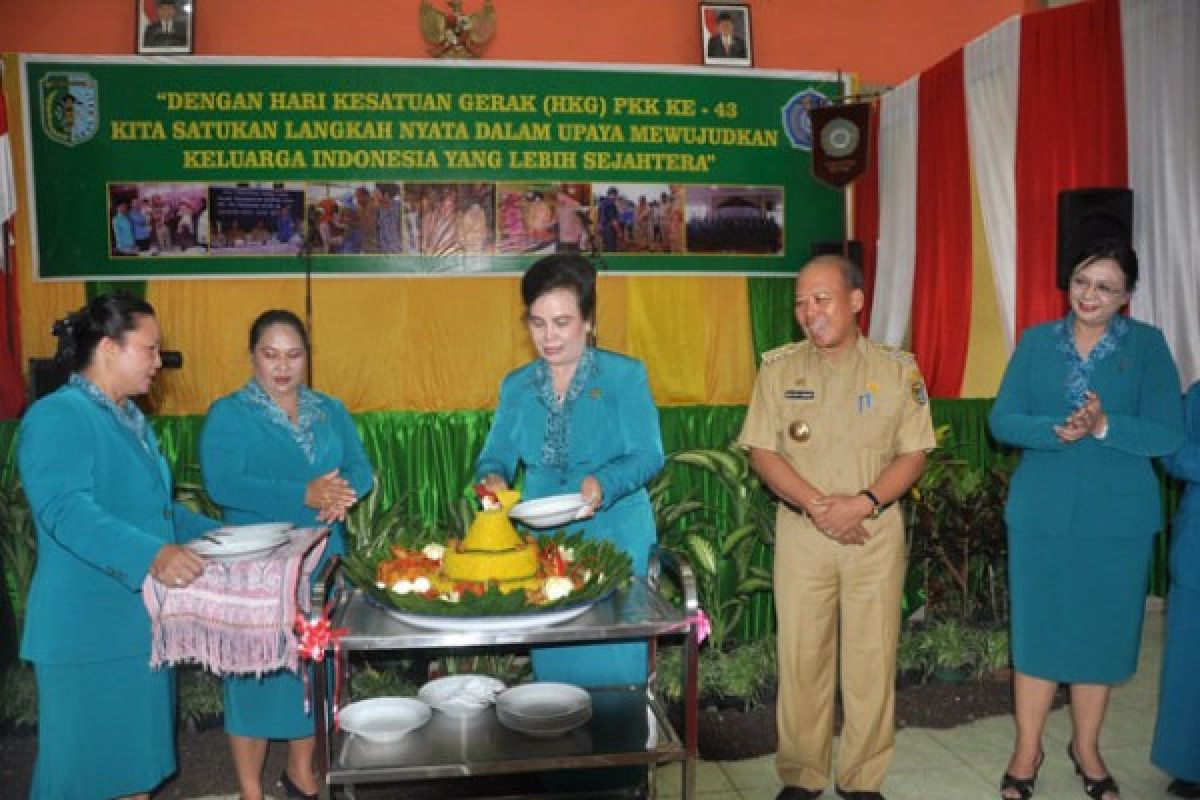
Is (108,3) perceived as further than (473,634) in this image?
Yes

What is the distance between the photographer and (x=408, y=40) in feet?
25.1

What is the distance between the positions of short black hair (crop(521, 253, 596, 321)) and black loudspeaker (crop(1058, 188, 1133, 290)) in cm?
331

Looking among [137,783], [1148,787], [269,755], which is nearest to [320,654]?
[137,783]

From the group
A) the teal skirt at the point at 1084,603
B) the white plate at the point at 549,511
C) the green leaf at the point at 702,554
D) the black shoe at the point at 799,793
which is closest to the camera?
the white plate at the point at 549,511

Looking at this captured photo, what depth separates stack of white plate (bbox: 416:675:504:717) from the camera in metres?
2.18

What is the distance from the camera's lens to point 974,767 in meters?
3.22

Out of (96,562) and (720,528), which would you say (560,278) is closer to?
(96,562)

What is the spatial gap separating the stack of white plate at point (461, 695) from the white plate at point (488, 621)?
1.58ft

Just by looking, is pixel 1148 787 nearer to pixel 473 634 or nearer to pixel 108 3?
pixel 473 634

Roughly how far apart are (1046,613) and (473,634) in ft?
6.16

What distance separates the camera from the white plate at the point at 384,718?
201cm

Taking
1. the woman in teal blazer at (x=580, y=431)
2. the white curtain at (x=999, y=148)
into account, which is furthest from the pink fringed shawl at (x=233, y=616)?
the white curtain at (x=999, y=148)

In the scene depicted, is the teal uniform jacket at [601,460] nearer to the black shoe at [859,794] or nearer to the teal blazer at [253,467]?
the teal blazer at [253,467]

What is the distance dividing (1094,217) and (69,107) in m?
7.21
